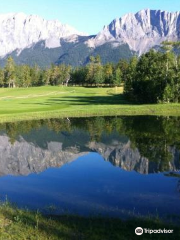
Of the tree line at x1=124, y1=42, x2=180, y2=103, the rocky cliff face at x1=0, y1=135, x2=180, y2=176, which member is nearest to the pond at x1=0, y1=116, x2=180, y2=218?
the rocky cliff face at x1=0, y1=135, x2=180, y2=176

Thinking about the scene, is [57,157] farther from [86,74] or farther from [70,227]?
[86,74]

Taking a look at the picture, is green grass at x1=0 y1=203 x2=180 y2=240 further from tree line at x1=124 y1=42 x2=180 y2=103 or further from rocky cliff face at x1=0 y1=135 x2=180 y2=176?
tree line at x1=124 y1=42 x2=180 y2=103

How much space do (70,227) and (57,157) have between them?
19.8 meters

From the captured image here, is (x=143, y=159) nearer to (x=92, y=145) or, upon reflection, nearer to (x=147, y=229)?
(x=92, y=145)

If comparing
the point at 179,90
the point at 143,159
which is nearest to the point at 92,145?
the point at 143,159

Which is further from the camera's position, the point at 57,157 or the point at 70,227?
the point at 57,157

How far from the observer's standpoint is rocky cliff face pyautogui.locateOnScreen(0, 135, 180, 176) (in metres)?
28.7

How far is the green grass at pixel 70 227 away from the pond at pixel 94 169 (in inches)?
67.4

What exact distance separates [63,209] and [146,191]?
6255 mm

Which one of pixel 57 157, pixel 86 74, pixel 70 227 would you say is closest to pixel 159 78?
pixel 57 157

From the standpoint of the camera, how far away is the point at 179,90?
7738 centimetres

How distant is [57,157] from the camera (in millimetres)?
34375

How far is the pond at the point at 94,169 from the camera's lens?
64.2 ft

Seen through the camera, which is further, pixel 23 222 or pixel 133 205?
pixel 133 205
